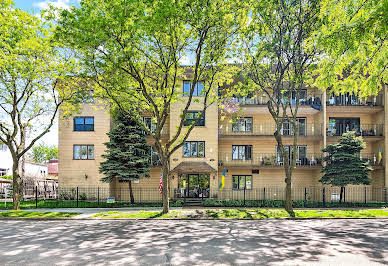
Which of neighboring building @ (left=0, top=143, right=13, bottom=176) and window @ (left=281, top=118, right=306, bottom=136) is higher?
window @ (left=281, top=118, right=306, bottom=136)

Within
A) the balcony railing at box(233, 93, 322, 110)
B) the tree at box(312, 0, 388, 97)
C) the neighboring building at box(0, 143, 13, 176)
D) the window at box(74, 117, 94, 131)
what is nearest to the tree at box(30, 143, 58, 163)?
the neighboring building at box(0, 143, 13, 176)

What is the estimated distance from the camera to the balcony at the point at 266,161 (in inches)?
955

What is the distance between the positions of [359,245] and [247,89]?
10.2 m

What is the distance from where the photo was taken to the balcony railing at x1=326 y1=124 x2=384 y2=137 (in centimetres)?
2452

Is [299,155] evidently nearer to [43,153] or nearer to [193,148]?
[193,148]

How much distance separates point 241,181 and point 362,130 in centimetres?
1170

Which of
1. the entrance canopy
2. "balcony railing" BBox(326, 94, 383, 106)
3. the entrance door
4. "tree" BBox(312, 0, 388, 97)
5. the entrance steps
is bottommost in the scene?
the entrance steps

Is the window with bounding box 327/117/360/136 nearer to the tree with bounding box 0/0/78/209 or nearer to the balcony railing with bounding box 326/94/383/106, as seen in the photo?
the balcony railing with bounding box 326/94/383/106

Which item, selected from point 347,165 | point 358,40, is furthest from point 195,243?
point 347,165

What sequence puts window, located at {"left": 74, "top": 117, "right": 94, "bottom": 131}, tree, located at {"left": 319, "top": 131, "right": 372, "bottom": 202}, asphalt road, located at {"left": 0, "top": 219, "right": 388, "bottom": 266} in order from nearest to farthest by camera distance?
asphalt road, located at {"left": 0, "top": 219, "right": 388, "bottom": 266}, tree, located at {"left": 319, "top": 131, "right": 372, "bottom": 202}, window, located at {"left": 74, "top": 117, "right": 94, "bottom": 131}

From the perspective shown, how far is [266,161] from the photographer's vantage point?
80.8 ft

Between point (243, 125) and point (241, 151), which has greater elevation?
point (243, 125)

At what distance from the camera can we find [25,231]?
11.5 metres

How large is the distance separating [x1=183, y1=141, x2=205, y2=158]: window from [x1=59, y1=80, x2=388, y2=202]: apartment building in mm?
86
